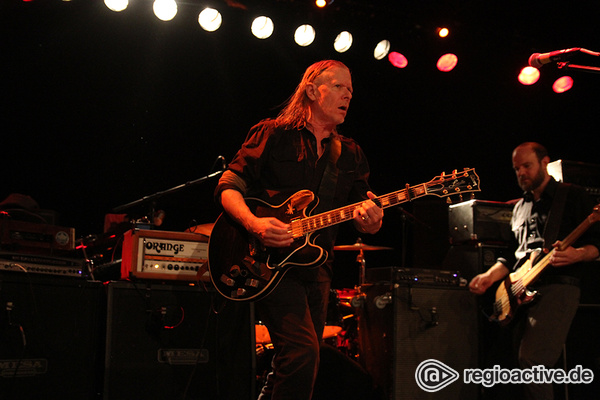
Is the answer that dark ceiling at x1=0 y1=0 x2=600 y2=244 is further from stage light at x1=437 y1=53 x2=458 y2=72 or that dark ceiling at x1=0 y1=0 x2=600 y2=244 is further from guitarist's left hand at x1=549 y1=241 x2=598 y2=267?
guitarist's left hand at x1=549 y1=241 x2=598 y2=267

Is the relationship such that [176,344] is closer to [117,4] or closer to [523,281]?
[523,281]

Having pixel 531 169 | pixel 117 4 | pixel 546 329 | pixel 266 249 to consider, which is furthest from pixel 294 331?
pixel 117 4

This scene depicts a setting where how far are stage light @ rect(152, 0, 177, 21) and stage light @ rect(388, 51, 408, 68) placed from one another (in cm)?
281

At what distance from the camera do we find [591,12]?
6434 mm

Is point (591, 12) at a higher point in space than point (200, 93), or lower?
higher

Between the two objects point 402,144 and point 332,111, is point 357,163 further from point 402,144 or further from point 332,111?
point 402,144

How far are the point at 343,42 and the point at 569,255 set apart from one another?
12.4 feet

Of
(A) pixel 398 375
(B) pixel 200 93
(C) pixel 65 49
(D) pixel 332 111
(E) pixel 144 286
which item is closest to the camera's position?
(D) pixel 332 111

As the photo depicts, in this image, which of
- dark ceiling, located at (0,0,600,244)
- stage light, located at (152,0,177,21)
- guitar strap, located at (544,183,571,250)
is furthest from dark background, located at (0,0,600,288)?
guitar strap, located at (544,183,571,250)

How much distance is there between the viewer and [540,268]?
4031 mm

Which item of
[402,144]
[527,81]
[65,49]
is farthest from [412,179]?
[65,49]

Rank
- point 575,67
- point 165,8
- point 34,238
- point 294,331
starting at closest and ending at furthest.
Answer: point 294,331 → point 575,67 → point 34,238 → point 165,8

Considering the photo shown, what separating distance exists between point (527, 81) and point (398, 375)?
4755 mm

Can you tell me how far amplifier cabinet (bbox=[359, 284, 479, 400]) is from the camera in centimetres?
424
